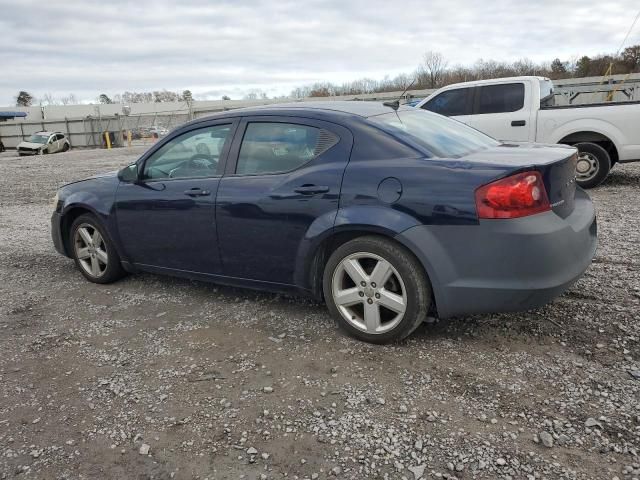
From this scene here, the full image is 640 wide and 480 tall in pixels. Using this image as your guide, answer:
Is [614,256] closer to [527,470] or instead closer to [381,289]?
[381,289]

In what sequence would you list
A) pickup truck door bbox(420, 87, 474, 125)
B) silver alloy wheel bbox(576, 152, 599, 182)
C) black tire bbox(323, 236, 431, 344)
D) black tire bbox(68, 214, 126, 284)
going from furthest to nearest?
1. pickup truck door bbox(420, 87, 474, 125)
2. silver alloy wheel bbox(576, 152, 599, 182)
3. black tire bbox(68, 214, 126, 284)
4. black tire bbox(323, 236, 431, 344)

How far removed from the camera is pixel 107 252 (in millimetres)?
4832

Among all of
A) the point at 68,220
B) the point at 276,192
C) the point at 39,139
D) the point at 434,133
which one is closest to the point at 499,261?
the point at 434,133

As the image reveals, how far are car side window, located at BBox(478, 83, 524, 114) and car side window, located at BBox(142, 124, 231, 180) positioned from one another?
616 cm

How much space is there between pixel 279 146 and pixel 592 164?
632 cm

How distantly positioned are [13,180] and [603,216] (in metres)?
15.4

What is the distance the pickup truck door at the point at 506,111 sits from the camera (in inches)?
331

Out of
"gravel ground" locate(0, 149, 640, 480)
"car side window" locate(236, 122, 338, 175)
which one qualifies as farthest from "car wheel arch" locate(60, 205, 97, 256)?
"car side window" locate(236, 122, 338, 175)

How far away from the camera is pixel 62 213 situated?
5059mm

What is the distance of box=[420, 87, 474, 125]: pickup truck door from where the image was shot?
354 inches

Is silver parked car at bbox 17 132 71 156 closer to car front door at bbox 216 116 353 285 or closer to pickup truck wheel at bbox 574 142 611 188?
pickup truck wheel at bbox 574 142 611 188

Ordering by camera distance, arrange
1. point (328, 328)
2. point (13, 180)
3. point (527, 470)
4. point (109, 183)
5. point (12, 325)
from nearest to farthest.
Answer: point (527, 470)
point (328, 328)
point (12, 325)
point (109, 183)
point (13, 180)

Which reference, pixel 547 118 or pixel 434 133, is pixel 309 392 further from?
pixel 547 118

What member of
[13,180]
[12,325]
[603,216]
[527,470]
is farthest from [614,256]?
[13,180]
